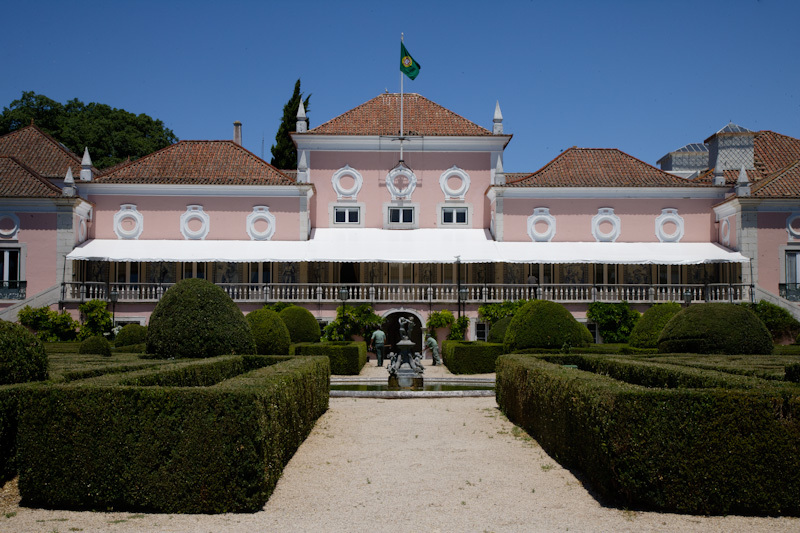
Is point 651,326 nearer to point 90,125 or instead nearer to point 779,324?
point 779,324

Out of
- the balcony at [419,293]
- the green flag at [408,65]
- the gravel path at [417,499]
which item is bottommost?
the gravel path at [417,499]

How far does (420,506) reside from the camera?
752 cm

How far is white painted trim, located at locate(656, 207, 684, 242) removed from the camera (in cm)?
3225

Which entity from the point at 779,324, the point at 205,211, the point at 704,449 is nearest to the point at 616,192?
the point at 779,324

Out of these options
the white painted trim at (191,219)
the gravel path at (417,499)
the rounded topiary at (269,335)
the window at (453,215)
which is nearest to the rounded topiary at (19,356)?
the gravel path at (417,499)

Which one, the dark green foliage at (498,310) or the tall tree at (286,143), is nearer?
the dark green foliage at (498,310)

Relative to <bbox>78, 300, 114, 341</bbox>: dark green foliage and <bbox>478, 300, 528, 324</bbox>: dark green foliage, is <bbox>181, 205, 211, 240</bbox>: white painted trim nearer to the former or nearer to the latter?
<bbox>78, 300, 114, 341</bbox>: dark green foliage

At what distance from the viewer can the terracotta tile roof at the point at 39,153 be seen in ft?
114

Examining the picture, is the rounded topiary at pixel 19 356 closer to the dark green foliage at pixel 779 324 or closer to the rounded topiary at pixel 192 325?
the rounded topiary at pixel 192 325

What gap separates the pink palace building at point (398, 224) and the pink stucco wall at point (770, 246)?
0.18 ft

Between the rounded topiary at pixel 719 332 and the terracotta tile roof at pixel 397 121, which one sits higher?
the terracotta tile roof at pixel 397 121

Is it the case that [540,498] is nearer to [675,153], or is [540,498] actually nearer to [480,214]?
[480,214]

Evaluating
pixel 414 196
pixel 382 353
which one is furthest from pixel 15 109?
pixel 382 353

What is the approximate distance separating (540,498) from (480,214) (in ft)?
85.5
